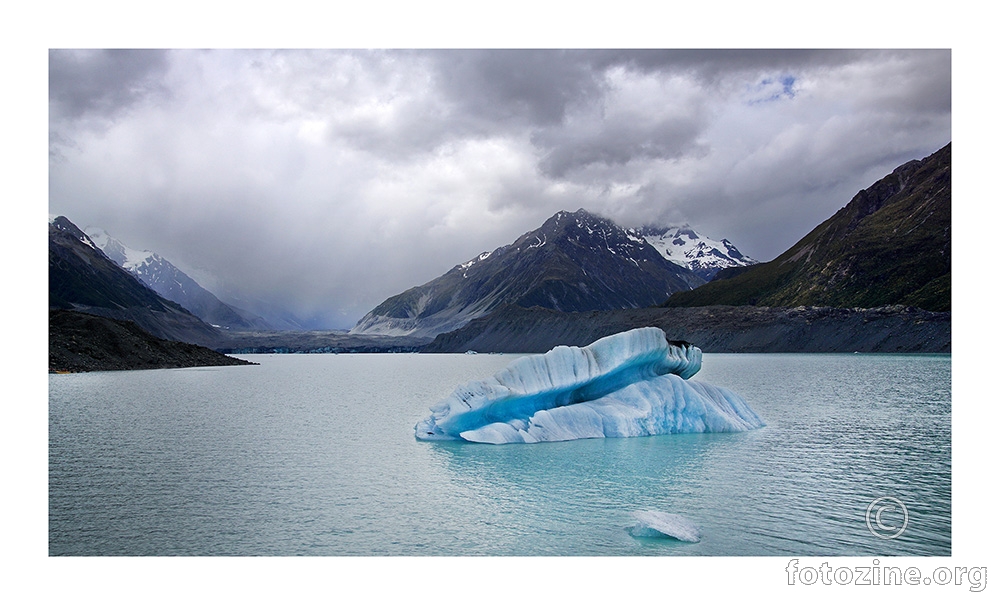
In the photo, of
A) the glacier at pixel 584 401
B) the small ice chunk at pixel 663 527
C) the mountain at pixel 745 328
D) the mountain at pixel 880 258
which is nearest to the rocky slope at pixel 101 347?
the glacier at pixel 584 401

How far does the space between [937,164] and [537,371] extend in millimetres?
151925

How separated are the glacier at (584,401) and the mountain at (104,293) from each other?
117 metres

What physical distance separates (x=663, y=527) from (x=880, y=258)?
119926 millimetres

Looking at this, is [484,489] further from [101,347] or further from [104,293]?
[104,293]

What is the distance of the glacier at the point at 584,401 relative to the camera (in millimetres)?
16094

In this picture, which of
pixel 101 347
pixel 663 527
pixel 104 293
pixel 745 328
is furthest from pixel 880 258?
pixel 104 293

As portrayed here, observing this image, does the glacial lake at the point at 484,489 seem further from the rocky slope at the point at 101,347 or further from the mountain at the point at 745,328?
the mountain at the point at 745,328

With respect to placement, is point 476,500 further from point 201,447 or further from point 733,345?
point 733,345

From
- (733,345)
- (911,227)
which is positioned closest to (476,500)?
(733,345)

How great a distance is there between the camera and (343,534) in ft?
27.9

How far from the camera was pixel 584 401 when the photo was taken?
17.8 m

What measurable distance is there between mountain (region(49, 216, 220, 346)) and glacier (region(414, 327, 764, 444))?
383 ft

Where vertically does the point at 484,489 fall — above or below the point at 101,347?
below

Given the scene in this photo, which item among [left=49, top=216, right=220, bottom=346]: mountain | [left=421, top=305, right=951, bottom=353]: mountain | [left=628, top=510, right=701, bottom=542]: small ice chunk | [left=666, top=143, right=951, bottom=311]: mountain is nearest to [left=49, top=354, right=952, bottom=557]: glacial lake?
[left=628, top=510, right=701, bottom=542]: small ice chunk
